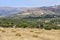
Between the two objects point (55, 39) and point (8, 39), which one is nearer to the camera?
point (8, 39)

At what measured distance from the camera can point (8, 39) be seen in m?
16.1

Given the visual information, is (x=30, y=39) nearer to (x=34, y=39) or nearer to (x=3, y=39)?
Result: (x=34, y=39)

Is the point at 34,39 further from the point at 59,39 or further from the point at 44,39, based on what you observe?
the point at 59,39

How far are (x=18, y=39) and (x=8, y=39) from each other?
78cm

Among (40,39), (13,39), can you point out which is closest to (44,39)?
(40,39)

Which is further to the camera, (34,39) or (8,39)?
(34,39)

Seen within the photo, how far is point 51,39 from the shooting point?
17906 mm

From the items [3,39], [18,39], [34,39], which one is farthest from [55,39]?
[3,39]

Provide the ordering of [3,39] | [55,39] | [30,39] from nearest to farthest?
[3,39] < [30,39] < [55,39]

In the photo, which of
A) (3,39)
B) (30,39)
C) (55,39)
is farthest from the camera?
(55,39)

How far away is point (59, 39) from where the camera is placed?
18.4 metres

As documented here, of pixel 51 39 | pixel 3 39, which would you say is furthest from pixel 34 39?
pixel 3 39

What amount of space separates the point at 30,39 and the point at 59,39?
9.07 feet

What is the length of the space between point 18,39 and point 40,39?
78.7 inches
